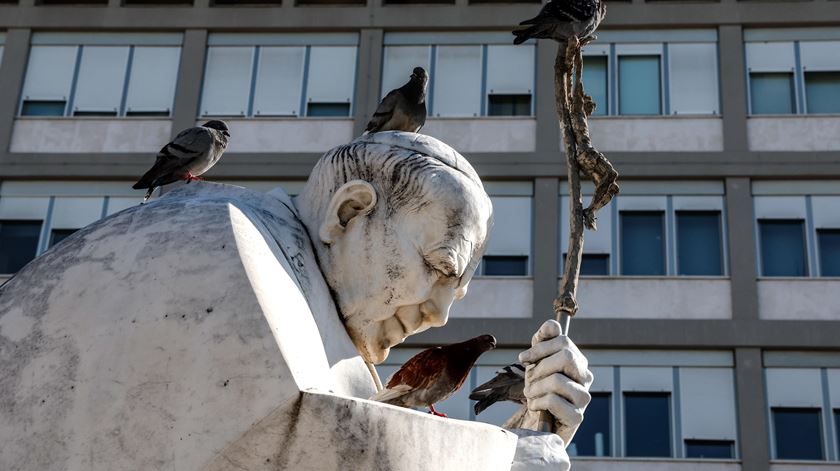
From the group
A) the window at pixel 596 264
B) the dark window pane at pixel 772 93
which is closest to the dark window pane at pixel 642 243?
the window at pixel 596 264

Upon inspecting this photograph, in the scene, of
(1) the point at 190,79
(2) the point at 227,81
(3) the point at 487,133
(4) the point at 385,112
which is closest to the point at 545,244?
(3) the point at 487,133

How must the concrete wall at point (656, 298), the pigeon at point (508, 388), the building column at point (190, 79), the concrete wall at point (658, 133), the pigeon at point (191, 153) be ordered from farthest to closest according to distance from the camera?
the building column at point (190, 79) < the concrete wall at point (658, 133) < the concrete wall at point (656, 298) < the pigeon at point (191, 153) < the pigeon at point (508, 388)

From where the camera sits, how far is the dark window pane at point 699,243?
75.6ft

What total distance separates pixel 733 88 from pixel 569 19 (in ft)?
66.8

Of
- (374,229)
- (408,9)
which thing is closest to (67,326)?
(374,229)

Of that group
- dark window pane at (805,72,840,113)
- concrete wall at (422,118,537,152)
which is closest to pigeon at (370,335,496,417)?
concrete wall at (422,118,537,152)

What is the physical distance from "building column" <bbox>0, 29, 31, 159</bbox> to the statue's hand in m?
22.1

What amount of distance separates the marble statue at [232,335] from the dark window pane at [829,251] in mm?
20506

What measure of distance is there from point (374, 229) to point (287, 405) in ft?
2.53

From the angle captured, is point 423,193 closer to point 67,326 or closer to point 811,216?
point 67,326

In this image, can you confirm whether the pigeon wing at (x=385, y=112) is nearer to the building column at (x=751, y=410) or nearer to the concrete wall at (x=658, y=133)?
the building column at (x=751, y=410)

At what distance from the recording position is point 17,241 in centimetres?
2417

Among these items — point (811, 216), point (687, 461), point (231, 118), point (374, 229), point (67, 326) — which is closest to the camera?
point (67, 326)

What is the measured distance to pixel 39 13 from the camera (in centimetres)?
2550
